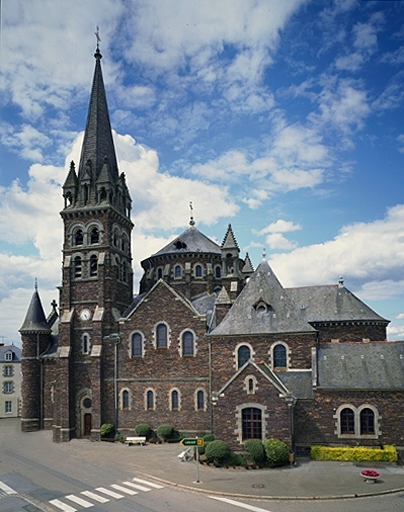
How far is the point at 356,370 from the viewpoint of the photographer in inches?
1228

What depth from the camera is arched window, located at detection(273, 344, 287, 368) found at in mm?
33719

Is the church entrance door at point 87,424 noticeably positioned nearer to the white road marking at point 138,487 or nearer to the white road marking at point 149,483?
the white road marking at point 149,483

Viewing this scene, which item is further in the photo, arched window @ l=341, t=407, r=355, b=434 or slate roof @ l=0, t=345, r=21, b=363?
slate roof @ l=0, t=345, r=21, b=363

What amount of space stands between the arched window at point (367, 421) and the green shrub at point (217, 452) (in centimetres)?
868

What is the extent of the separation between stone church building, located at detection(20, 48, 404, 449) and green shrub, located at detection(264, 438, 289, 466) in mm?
1246

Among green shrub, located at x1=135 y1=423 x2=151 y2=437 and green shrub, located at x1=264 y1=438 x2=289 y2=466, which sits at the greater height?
green shrub, located at x1=264 y1=438 x2=289 y2=466

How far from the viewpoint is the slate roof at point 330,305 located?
41.0 metres

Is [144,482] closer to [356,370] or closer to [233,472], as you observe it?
[233,472]

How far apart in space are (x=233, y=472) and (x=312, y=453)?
5.63 meters

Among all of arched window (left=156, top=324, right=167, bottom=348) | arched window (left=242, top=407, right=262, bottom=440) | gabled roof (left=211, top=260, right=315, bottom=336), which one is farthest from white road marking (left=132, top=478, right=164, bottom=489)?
arched window (left=156, top=324, right=167, bottom=348)

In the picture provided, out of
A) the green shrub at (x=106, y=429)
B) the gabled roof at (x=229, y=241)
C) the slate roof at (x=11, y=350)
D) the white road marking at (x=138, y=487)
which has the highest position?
the gabled roof at (x=229, y=241)

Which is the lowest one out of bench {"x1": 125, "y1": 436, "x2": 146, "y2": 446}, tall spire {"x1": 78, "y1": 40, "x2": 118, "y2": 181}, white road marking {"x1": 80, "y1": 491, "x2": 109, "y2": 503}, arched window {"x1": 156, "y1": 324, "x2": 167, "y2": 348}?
bench {"x1": 125, "y1": 436, "x2": 146, "y2": 446}

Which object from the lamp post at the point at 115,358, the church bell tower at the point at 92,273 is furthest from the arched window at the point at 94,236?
the lamp post at the point at 115,358

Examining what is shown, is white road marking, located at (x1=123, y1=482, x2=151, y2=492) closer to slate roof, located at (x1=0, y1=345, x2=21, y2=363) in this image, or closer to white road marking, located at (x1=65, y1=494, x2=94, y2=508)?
white road marking, located at (x1=65, y1=494, x2=94, y2=508)
